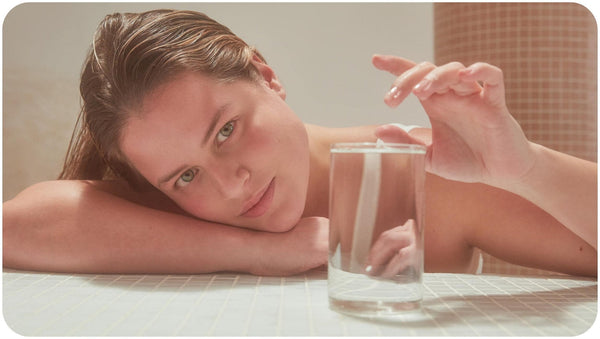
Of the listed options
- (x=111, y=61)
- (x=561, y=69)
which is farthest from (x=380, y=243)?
(x=561, y=69)

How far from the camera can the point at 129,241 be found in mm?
853

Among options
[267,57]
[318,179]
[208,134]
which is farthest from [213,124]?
[267,57]

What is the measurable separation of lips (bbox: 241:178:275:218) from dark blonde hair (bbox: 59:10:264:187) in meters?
0.18

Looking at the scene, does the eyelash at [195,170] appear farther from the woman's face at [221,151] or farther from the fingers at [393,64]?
the fingers at [393,64]

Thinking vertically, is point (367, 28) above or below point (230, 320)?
above

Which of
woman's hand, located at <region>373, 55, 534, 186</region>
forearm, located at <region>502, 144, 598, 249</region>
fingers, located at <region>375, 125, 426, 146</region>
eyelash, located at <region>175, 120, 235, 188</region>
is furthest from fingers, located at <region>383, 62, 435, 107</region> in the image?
eyelash, located at <region>175, 120, 235, 188</region>

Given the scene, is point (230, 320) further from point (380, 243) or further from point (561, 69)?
point (561, 69)

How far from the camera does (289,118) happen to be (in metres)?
0.93

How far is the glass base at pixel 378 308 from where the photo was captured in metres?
0.55

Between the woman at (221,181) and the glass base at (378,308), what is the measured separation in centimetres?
23

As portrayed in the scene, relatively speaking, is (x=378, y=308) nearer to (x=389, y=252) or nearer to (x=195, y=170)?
(x=389, y=252)

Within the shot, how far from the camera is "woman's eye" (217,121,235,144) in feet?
2.76

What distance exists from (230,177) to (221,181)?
14mm

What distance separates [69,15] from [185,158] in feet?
3.92
